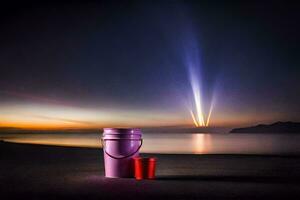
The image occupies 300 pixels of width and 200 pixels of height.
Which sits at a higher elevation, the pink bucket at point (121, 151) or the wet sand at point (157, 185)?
the pink bucket at point (121, 151)

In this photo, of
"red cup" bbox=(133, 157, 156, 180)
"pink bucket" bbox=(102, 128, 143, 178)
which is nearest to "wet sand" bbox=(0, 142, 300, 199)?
"red cup" bbox=(133, 157, 156, 180)

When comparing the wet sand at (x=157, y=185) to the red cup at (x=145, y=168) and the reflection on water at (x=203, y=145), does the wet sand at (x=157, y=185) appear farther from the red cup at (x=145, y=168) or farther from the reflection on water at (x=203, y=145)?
the reflection on water at (x=203, y=145)

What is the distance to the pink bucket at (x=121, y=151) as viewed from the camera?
8.23 meters

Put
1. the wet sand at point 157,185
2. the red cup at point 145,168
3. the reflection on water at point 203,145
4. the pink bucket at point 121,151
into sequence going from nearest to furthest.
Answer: the wet sand at point 157,185, the red cup at point 145,168, the pink bucket at point 121,151, the reflection on water at point 203,145

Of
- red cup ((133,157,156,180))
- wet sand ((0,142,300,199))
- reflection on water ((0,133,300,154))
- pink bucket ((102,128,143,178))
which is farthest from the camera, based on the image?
reflection on water ((0,133,300,154))

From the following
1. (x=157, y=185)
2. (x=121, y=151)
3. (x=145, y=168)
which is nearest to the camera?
(x=157, y=185)

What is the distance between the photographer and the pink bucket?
8227 millimetres

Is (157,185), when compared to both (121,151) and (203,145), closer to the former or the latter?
(121,151)

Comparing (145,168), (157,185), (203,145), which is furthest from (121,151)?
(203,145)

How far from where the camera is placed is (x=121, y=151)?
826 cm

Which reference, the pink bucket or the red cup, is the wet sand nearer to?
the red cup

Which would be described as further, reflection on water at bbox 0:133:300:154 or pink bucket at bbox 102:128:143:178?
reflection on water at bbox 0:133:300:154

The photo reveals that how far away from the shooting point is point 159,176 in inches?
335

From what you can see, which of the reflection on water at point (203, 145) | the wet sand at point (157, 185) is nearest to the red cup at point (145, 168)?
the wet sand at point (157, 185)
